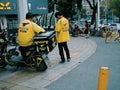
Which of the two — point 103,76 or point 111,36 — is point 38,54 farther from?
point 111,36

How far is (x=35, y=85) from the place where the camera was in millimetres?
6781

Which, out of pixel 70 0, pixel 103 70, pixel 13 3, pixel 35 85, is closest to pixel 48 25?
pixel 13 3

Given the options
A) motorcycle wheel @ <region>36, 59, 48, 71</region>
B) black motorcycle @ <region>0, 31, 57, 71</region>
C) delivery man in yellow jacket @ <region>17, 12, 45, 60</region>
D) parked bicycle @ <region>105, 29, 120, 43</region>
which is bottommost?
parked bicycle @ <region>105, 29, 120, 43</region>

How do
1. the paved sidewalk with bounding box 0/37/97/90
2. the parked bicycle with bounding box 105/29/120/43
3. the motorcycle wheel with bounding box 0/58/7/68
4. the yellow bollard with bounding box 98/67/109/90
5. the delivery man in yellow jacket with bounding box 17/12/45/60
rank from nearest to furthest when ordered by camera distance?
the yellow bollard with bounding box 98/67/109/90
the paved sidewalk with bounding box 0/37/97/90
the delivery man in yellow jacket with bounding box 17/12/45/60
the motorcycle wheel with bounding box 0/58/7/68
the parked bicycle with bounding box 105/29/120/43

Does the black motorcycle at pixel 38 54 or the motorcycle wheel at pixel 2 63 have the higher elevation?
the black motorcycle at pixel 38 54

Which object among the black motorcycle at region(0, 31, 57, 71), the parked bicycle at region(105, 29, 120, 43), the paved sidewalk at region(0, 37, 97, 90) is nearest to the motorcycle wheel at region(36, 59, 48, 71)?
the black motorcycle at region(0, 31, 57, 71)

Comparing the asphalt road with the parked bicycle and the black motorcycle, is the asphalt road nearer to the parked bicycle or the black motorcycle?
the black motorcycle

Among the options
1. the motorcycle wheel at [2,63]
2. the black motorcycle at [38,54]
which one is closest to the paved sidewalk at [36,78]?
the black motorcycle at [38,54]

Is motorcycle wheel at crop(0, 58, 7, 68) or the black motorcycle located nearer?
the black motorcycle

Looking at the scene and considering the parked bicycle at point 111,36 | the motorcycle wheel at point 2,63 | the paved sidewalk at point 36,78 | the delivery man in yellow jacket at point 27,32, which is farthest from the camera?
the parked bicycle at point 111,36

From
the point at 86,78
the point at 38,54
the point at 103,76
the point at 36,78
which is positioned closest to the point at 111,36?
the point at 38,54

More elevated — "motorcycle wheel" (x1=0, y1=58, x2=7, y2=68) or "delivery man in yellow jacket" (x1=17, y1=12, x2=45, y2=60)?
"delivery man in yellow jacket" (x1=17, y1=12, x2=45, y2=60)

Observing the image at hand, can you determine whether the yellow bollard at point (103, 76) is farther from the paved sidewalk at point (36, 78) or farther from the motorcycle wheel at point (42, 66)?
the motorcycle wheel at point (42, 66)

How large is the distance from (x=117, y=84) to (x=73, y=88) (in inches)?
44.7
